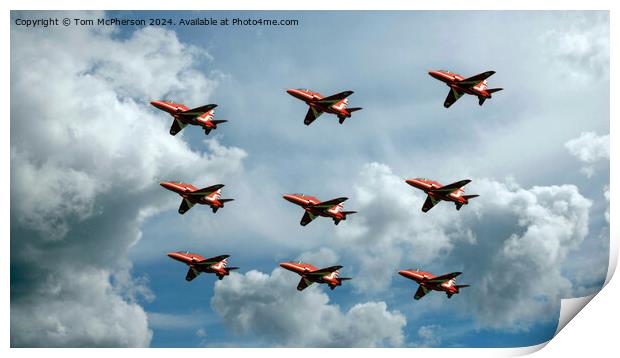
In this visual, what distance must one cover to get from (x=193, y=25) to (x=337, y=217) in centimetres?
985

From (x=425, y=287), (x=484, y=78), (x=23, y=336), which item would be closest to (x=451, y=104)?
(x=484, y=78)

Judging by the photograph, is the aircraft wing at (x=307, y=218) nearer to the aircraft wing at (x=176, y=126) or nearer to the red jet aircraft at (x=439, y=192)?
the red jet aircraft at (x=439, y=192)

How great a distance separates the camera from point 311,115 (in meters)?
41.3

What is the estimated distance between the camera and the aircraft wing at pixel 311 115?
41.0 m

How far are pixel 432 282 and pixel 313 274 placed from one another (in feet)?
15.6

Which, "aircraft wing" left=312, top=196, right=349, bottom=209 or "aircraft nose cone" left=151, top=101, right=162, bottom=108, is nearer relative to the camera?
"aircraft nose cone" left=151, top=101, right=162, bottom=108

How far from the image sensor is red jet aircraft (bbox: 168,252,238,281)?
39906mm

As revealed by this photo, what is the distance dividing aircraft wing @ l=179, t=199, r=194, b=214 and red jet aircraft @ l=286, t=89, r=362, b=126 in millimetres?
5684

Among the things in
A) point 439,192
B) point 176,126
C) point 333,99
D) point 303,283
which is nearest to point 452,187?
point 439,192

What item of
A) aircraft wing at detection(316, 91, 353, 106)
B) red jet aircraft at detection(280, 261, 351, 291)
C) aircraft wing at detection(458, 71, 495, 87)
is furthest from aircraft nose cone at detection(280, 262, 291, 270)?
aircraft wing at detection(458, 71, 495, 87)

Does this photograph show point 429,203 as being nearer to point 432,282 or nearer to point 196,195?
point 432,282

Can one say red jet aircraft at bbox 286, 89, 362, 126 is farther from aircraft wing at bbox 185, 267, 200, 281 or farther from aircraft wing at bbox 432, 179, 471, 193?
aircraft wing at bbox 185, 267, 200, 281

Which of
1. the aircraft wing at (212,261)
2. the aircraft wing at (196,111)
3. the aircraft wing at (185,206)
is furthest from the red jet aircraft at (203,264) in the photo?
the aircraft wing at (196,111)

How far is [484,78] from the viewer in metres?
38.7
